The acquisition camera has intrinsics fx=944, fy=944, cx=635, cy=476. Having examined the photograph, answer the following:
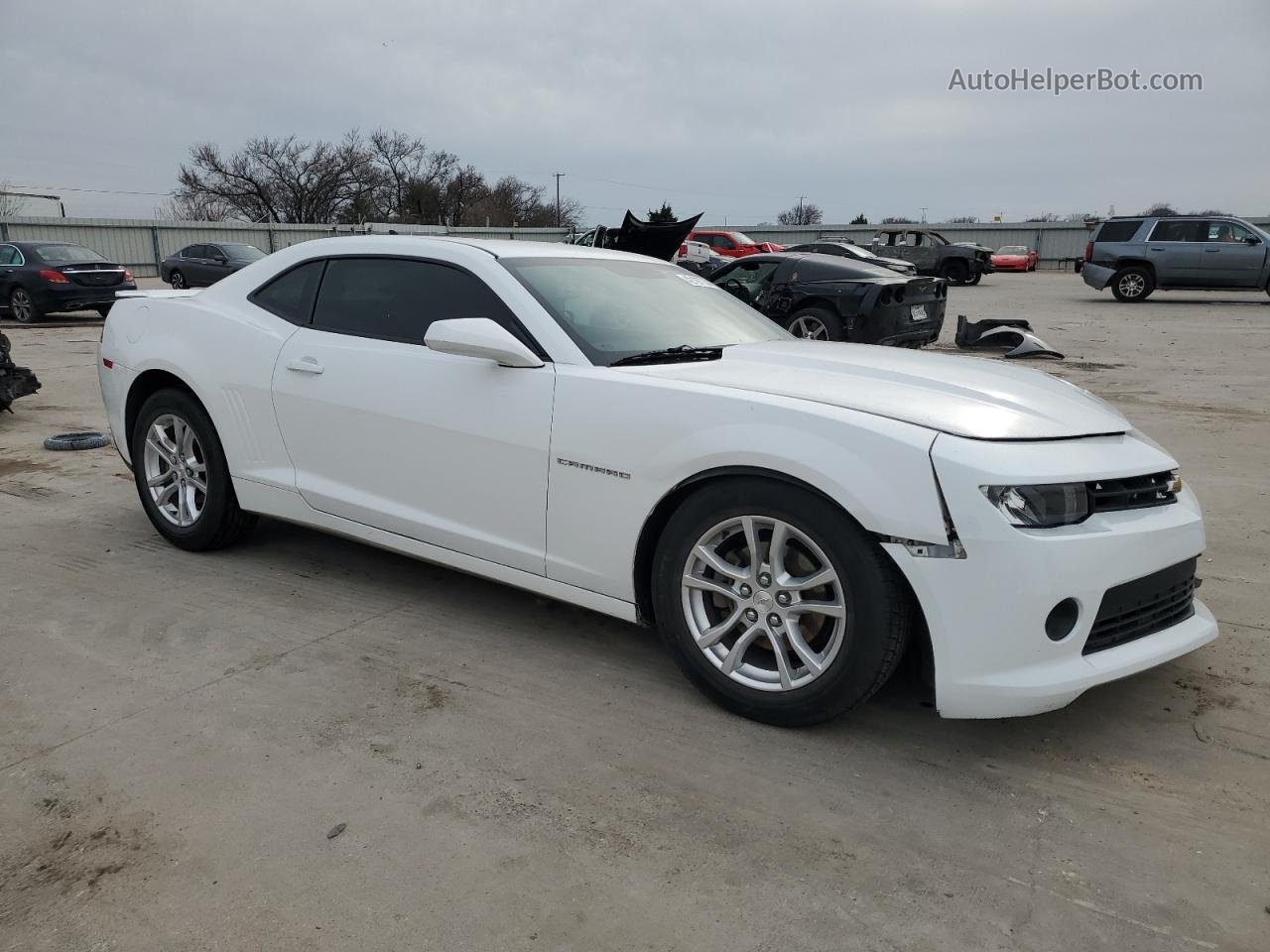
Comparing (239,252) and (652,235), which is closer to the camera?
(652,235)

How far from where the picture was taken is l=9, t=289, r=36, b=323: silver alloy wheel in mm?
Answer: 16094

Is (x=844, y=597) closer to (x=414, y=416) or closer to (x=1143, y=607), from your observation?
(x=1143, y=607)

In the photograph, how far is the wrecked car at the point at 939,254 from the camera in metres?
28.7

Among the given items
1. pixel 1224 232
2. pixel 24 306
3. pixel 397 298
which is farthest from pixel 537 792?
pixel 1224 232

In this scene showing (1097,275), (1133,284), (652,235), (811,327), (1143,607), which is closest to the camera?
(1143,607)

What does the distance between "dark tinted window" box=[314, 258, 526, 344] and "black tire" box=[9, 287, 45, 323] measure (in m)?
15.2

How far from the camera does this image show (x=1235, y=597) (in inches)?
151

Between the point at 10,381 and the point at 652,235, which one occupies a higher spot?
the point at 652,235

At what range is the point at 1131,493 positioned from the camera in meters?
2.70

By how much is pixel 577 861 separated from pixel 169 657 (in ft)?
6.16

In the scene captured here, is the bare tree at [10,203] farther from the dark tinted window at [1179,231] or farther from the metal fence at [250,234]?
the dark tinted window at [1179,231]

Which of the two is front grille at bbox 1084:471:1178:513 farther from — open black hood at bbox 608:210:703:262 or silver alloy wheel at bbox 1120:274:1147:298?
silver alloy wheel at bbox 1120:274:1147:298

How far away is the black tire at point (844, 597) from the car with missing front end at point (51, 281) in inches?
643

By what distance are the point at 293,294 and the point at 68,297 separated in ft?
47.9
